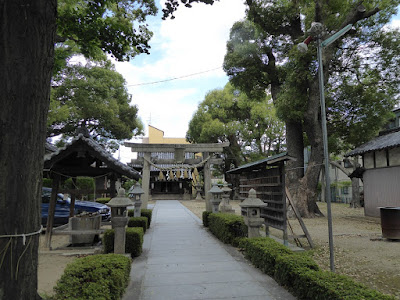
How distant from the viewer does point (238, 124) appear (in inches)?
1085

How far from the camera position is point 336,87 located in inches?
664

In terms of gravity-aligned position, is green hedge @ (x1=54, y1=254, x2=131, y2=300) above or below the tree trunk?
below

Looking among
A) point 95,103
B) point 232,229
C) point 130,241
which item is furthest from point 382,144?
point 95,103

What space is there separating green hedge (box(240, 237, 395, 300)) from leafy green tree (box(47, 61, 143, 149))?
1506cm

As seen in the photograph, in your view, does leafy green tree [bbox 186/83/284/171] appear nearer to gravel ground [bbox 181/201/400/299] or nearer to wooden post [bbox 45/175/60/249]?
gravel ground [bbox 181/201/400/299]

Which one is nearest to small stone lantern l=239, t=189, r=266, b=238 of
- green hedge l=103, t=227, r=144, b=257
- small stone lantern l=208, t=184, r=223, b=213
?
green hedge l=103, t=227, r=144, b=257

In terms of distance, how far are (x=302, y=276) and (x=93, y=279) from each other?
2.76 m

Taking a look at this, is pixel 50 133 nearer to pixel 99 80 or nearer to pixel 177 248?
pixel 99 80

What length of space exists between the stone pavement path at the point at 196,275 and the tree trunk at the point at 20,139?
6.85ft

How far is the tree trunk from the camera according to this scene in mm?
2434

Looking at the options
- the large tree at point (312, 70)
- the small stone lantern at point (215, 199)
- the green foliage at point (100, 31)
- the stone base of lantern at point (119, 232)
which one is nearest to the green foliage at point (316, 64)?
the large tree at point (312, 70)

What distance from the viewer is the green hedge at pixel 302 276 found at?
3.16 meters

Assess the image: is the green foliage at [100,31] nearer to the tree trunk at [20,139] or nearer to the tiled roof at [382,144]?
the tree trunk at [20,139]

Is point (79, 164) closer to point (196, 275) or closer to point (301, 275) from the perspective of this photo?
point (196, 275)
